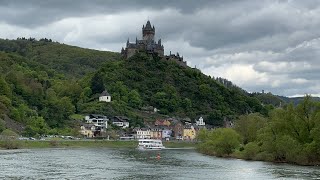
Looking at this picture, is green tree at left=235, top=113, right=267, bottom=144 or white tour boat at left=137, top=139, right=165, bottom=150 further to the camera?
white tour boat at left=137, top=139, right=165, bottom=150

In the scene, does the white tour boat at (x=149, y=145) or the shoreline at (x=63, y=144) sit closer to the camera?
the shoreline at (x=63, y=144)

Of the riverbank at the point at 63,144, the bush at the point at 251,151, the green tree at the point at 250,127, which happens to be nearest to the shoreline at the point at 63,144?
the riverbank at the point at 63,144

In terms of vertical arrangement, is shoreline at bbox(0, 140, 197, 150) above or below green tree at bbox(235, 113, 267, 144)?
below

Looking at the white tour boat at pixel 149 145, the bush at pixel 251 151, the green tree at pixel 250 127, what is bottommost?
Result: the bush at pixel 251 151

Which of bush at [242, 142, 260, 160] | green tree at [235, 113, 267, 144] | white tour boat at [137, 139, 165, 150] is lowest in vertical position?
bush at [242, 142, 260, 160]

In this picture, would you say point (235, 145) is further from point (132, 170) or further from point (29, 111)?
point (29, 111)

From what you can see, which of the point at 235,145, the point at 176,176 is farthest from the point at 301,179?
the point at 235,145

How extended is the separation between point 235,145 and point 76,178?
5935 centimetres

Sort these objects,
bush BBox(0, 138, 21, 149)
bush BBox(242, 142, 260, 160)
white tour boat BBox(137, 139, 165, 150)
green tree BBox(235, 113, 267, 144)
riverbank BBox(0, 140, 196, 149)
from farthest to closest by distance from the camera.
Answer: white tour boat BBox(137, 139, 165, 150), riverbank BBox(0, 140, 196, 149), bush BBox(0, 138, 21, 149), green tree BBox(235, 113, 267, 144), bush BBox(242, 142, 260, 160)

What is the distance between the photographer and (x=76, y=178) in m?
67.8

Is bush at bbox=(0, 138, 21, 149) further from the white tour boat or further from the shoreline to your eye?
the white tour boat

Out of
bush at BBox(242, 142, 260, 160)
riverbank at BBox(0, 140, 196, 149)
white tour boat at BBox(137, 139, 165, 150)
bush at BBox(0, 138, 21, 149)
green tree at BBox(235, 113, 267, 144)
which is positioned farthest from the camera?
white tour boat at BBox(137, 139, 165, 150)

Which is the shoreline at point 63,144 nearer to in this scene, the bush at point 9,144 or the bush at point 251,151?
the bush at point 9,144

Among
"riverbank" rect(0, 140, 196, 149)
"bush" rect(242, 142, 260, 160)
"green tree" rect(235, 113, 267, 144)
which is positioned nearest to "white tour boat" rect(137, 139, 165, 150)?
"riverbank" rect(0, 140, 196, 149)
